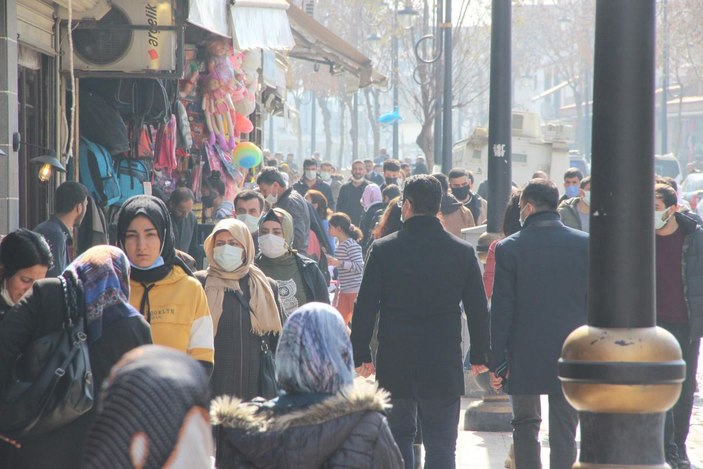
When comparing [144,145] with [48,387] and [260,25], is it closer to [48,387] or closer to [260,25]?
[260,25]

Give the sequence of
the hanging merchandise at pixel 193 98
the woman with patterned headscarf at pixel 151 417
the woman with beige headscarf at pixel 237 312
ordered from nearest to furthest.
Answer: the woman with patterned headscarf at pixel 151 417, the woman with beige headscarf at pixel 237 312, the hanging merchandise at pixel 193 98

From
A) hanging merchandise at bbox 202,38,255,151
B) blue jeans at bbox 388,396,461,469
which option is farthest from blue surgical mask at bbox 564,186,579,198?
blue jeans at bbox 388,396,461,469

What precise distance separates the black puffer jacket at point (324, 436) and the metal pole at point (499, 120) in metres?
6.58

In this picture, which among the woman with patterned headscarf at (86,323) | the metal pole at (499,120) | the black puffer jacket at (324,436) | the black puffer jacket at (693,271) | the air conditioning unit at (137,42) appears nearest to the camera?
the black puffer jacket at (324,436)

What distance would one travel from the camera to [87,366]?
15.4 feet

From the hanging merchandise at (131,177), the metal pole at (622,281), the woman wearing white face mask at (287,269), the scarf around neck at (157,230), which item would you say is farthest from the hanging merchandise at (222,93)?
the metal pole at (622,281)

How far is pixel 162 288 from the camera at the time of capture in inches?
229

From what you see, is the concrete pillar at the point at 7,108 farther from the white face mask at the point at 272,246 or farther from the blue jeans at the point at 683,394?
the blue jeans at the point at 683,394

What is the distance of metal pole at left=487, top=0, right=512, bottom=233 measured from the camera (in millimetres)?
10250

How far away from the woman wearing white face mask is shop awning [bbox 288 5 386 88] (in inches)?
372

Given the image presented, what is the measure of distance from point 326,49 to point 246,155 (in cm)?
577

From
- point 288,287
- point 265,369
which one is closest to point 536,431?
point 265,369

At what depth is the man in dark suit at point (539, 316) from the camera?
7078mm

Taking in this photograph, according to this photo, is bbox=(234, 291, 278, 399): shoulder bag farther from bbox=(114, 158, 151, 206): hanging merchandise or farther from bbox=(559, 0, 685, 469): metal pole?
bbox=(114, 158, 151, 206): hanging merchandise
